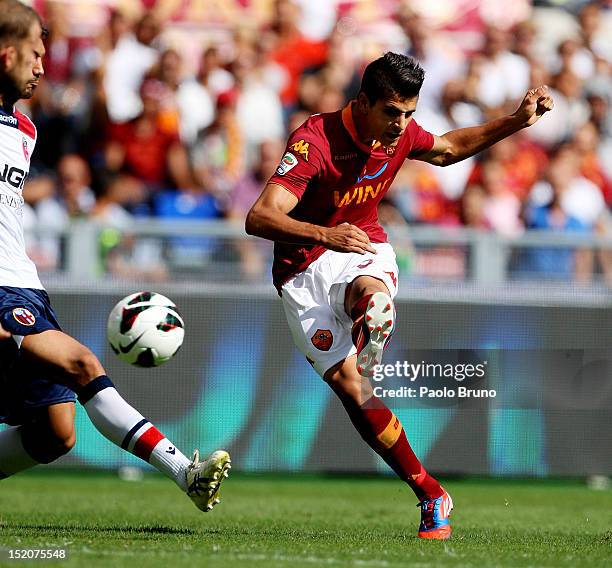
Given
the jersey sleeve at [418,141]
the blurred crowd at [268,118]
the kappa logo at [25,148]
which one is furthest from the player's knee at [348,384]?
the blurred crowd at [268,118]

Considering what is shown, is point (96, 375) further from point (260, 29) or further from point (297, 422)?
point (260, 29)

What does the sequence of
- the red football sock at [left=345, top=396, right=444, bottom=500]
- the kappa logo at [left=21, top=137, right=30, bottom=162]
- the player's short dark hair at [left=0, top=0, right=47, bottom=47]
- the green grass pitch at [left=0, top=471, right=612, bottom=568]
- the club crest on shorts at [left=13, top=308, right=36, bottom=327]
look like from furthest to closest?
1. the red football sock at [left=345, top=396, right=444, bottom=500]
2. the kappa logo at [left=21, top=137, right=30, bottom=162]
3. the club crest on shorts at [left=13, top=308, right=36, bottom=327]
4. the player's short dark hair at [left=0, top=0, right=47, bottom=47]
5. the green grass pitch at [left=0, top=471, right=612, bottom=568]

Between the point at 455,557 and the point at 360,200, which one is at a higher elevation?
the point at 360,200

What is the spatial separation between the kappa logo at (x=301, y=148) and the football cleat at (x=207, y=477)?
6.03ft

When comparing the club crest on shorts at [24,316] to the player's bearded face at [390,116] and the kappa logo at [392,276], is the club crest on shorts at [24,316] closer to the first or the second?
the kappa logo at [392,276]

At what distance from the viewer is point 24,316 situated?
6.33 meters

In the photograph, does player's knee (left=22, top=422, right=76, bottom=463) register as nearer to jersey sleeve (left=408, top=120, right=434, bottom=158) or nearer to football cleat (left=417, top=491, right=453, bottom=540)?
football cleat (left=417, top=491, right=453, bottom=540)

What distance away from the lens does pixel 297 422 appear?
1103 centimetres

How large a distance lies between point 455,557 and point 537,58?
11168 mm

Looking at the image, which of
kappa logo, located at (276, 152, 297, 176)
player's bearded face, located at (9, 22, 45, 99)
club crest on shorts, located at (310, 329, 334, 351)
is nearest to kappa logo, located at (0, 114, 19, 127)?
player's bearded face, located at (9, 22, 45, 99)

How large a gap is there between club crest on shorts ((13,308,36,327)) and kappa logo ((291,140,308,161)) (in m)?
1.80

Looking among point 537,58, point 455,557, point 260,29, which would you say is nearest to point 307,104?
point 260,29

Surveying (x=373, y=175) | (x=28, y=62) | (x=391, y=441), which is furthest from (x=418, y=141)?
(x=28, y=62)

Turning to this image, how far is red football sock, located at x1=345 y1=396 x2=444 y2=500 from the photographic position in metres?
7.23
